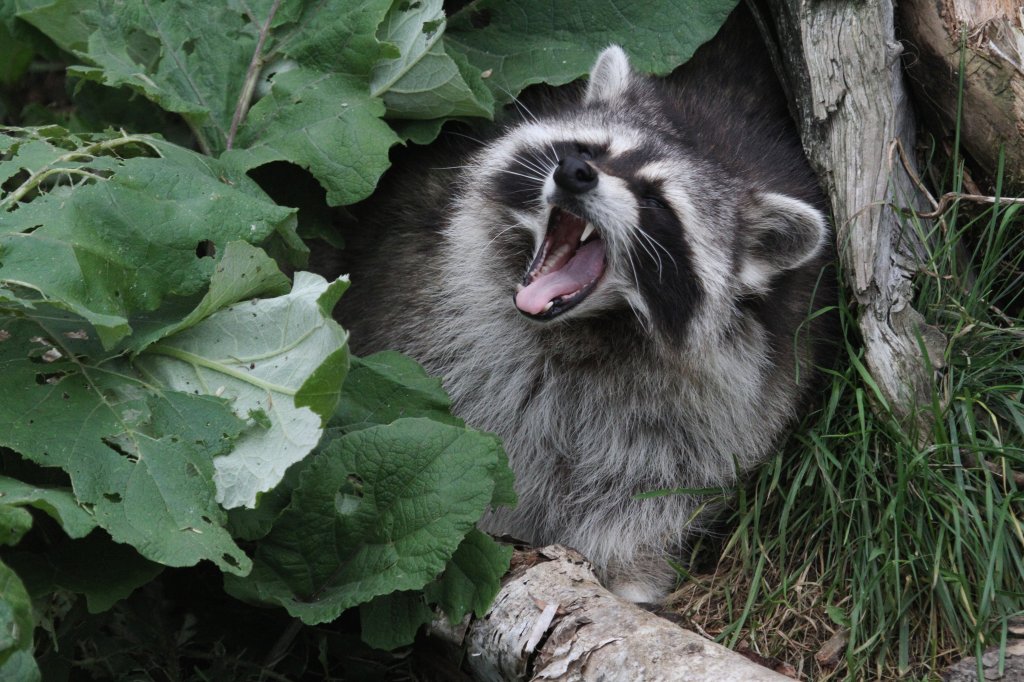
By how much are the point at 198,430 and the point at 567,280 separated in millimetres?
1409

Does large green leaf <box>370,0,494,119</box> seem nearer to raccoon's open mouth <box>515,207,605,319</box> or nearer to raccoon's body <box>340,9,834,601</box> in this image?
raccoon's body <box>340,9,834,601</box>

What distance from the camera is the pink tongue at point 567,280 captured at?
364 cm

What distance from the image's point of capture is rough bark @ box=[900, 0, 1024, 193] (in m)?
3.65

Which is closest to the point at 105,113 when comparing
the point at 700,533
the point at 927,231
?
the point at 700,533

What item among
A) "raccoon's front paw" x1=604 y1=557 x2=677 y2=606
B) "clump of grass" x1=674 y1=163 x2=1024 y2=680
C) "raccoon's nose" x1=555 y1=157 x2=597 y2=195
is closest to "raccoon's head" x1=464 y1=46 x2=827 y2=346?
"raccoon's nose" x1=555 y1=157 x2=597 y2=195

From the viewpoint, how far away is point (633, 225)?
11.5 feet

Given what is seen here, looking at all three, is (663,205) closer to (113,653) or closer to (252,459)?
(252,459)

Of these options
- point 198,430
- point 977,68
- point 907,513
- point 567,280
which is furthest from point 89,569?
point 977,68

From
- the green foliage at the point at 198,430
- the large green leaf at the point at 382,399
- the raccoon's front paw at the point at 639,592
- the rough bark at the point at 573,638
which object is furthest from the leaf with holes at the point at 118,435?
the raccoon's front paw at the point at 639,592

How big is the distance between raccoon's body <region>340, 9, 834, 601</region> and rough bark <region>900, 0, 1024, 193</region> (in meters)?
0.56

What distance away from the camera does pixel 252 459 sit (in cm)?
284

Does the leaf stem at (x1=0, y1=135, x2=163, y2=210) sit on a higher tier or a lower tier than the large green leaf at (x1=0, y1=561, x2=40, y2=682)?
higher

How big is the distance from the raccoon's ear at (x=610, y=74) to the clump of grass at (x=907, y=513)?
3.75ft

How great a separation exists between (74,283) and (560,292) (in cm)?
159
